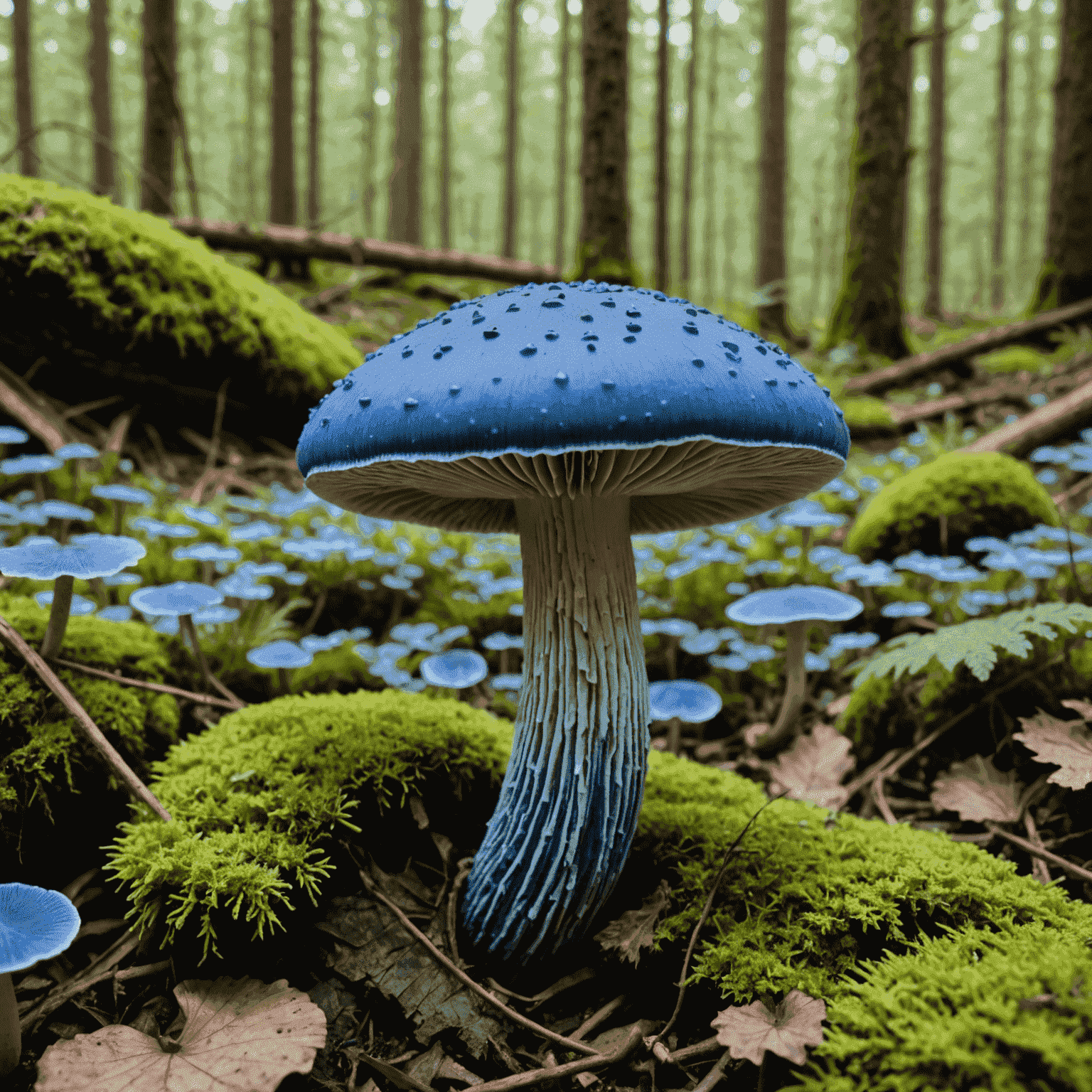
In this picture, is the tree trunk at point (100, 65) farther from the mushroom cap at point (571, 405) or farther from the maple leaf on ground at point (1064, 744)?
the maple leaf on ground at point (1064, 744)

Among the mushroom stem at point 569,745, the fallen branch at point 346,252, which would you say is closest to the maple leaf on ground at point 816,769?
the mushroom stem at point 569,745

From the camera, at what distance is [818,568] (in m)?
4.70

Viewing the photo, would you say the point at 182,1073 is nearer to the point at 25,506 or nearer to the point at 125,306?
the point at 25,506

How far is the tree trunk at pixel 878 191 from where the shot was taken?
956cm

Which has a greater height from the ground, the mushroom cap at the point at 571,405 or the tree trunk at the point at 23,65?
the tree trunk at the point at 23,65

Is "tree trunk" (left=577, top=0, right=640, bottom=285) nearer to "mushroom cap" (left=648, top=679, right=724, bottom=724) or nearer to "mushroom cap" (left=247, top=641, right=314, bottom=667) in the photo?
"mushroom cap" (left=648, top=679, right=724, bottom=724)

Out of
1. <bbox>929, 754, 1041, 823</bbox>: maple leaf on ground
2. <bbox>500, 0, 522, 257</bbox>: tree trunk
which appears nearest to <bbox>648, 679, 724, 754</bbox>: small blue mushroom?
<bbox>929, 754, 1041, 823</bbox>: maple leaf on ground

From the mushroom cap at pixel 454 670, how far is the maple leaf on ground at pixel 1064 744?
199cm

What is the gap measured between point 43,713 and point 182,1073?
1.25 metres

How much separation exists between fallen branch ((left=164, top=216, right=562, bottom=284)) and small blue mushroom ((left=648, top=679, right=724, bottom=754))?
243 inches

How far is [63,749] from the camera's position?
2.27m

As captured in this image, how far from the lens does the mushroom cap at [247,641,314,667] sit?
3016 millimetres

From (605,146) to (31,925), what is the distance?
9.90m

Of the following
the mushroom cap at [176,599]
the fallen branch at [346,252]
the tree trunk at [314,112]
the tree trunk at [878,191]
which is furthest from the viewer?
the tree trunk at [314,112]
